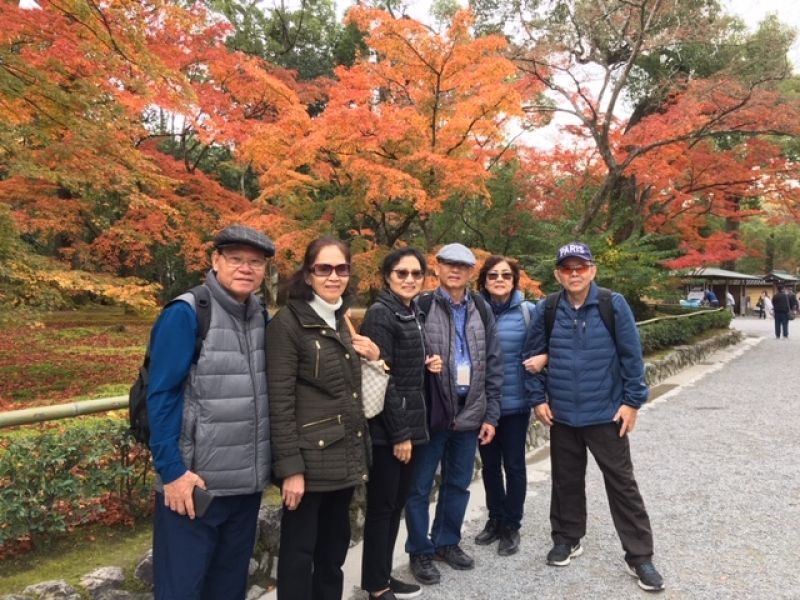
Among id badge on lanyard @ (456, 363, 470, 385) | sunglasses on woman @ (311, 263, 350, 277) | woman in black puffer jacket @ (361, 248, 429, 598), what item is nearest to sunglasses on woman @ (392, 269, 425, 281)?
woman in black puffer jacket @ (361, 248, 429, 598)

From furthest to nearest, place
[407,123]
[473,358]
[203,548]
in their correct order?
[407,123] → [473,358] → [203,548]

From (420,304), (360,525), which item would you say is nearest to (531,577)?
(360,525)

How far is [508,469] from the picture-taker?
3.33 m

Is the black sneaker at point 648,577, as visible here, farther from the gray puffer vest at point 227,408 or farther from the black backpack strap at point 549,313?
the gray puffer vest at point 227,408

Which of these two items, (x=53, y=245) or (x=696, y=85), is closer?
(x=696, y=85)

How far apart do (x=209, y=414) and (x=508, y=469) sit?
80.4 inches

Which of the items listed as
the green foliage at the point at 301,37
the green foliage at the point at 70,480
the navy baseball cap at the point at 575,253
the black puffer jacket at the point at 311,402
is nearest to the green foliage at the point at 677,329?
the navy baseball cap at the point at 575,253

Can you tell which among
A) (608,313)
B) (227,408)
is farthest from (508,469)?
(227,408)

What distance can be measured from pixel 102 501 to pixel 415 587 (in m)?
1.65

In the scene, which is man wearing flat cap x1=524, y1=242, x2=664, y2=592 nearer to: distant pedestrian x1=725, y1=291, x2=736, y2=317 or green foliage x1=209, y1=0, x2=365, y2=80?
green foliage x1=209, y1=0, x2=365, y2=80

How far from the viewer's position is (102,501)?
2.79m

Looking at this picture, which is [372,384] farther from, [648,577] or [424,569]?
[648,577]

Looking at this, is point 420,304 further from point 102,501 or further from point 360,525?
point 102,501

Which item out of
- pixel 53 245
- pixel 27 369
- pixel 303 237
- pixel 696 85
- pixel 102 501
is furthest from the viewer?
pixel 53 245
